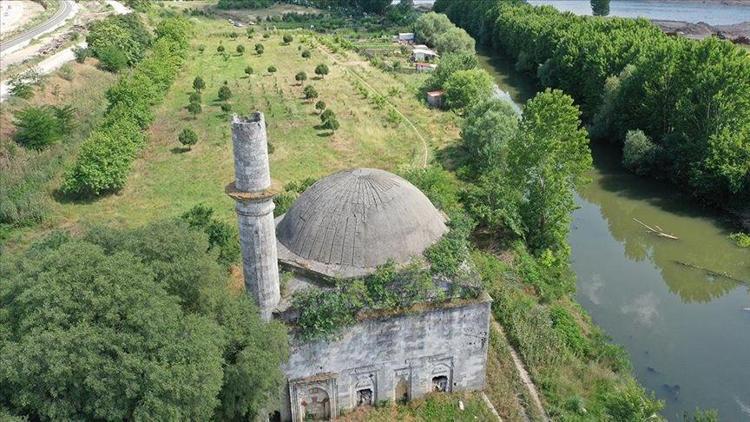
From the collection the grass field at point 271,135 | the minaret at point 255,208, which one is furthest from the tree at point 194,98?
the minaret at point 255,208

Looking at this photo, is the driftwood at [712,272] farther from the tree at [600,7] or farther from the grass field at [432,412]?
the tree at [600,7]

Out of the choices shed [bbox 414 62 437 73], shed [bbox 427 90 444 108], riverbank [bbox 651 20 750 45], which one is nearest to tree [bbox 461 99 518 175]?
shed [bbox 427 90 444 108]

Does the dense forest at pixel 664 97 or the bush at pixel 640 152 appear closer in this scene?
the dense forest at pixel 664 97

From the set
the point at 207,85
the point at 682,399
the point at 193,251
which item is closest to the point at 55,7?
the point at 207,85

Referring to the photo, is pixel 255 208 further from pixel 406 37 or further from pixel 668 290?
pixel 406 37

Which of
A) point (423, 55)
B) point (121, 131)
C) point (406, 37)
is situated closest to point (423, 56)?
point (423, 55)

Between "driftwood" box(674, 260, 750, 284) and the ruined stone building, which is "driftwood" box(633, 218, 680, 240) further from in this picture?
the ruined stone building

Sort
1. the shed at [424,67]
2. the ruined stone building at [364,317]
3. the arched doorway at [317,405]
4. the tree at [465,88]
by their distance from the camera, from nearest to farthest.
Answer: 1. the ruined stone building at [364,317]
2. the arched doorway at [317,405]
3. the tree at [465,88]
4. the shed at [424,67]
